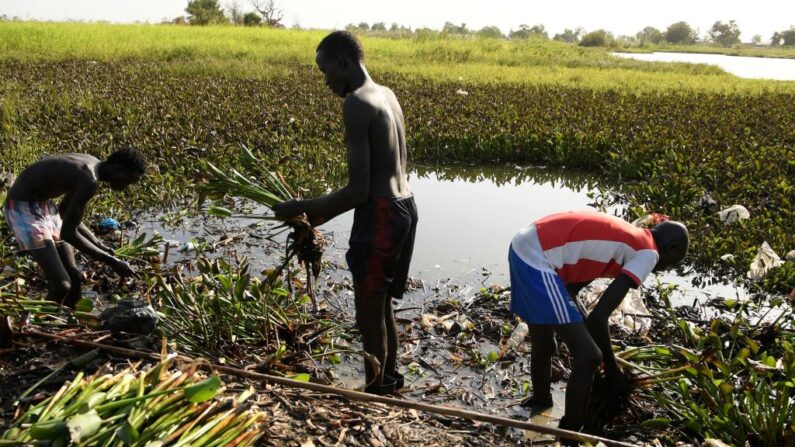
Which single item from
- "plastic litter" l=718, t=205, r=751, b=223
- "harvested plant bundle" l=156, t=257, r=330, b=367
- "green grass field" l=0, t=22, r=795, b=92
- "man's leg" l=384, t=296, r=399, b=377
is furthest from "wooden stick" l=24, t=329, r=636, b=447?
"green grass field" l=0, t=22, r=795, b=92

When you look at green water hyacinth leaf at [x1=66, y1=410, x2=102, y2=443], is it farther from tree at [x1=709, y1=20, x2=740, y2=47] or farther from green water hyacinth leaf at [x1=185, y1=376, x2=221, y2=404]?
tree at [x1=709, y1=20, x2=740, y2=47]

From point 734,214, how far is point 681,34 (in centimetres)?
8201

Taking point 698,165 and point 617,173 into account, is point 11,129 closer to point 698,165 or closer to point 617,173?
point 617,173

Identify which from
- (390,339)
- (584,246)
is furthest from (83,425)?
(584,246)

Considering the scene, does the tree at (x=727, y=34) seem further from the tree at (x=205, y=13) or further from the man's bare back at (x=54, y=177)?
the man's bare back at (x=54, y=177)

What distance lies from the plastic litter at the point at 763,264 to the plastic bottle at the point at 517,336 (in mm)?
2058

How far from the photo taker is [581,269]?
2.88m

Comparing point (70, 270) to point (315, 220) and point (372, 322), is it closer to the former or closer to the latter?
point (315, 220)

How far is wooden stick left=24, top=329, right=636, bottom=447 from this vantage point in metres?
2.34

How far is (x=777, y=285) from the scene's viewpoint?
4910 mm

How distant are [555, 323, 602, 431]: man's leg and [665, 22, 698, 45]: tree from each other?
83967mm

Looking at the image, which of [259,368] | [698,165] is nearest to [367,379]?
[259,368]

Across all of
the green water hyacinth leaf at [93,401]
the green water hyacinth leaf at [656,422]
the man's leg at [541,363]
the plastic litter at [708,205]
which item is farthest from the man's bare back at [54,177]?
the plastic litter at [708,205]

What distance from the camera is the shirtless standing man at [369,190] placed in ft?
9.36
